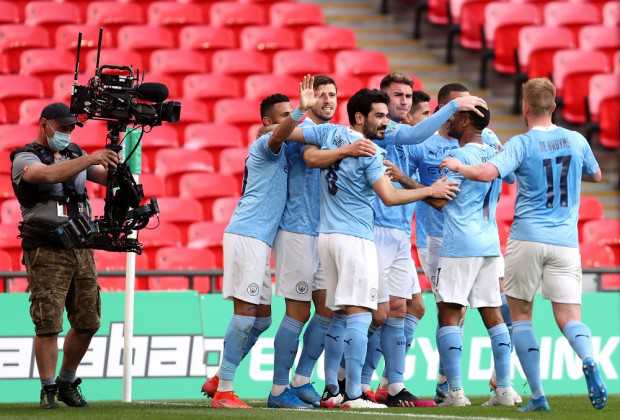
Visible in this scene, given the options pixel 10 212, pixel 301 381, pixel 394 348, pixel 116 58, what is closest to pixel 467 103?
pixel 394 348

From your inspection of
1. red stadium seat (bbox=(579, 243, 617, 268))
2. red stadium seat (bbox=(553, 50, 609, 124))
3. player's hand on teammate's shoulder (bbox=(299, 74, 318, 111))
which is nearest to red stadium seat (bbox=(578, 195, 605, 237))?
red stadium seat (bbox=(579, 243, 617, 268))

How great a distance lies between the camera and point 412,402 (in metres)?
10.3

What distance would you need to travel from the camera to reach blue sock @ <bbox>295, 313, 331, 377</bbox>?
33.2ft

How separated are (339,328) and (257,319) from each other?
60cm

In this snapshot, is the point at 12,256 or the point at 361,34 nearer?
the point at 12,256

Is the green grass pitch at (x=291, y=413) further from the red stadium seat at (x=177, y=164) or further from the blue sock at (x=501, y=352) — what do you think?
the red stadium seat at (x=177, y=164)

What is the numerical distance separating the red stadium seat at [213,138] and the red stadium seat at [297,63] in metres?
1.54

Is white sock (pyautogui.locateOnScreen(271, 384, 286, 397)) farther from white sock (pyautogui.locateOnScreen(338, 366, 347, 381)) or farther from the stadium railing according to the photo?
the stadium railing

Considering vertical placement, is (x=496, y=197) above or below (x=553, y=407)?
above

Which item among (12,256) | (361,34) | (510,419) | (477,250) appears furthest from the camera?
(361,34)

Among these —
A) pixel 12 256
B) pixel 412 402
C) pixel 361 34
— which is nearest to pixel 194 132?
pixel 12 256

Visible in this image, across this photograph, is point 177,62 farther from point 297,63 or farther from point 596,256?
point 596,256

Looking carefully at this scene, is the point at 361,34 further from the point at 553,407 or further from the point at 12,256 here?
the point at 553,407

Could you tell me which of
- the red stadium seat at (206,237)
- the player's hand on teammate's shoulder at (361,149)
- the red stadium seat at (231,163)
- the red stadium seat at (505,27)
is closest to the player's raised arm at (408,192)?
the player's hand on teammate's shoulder at (361,149)
